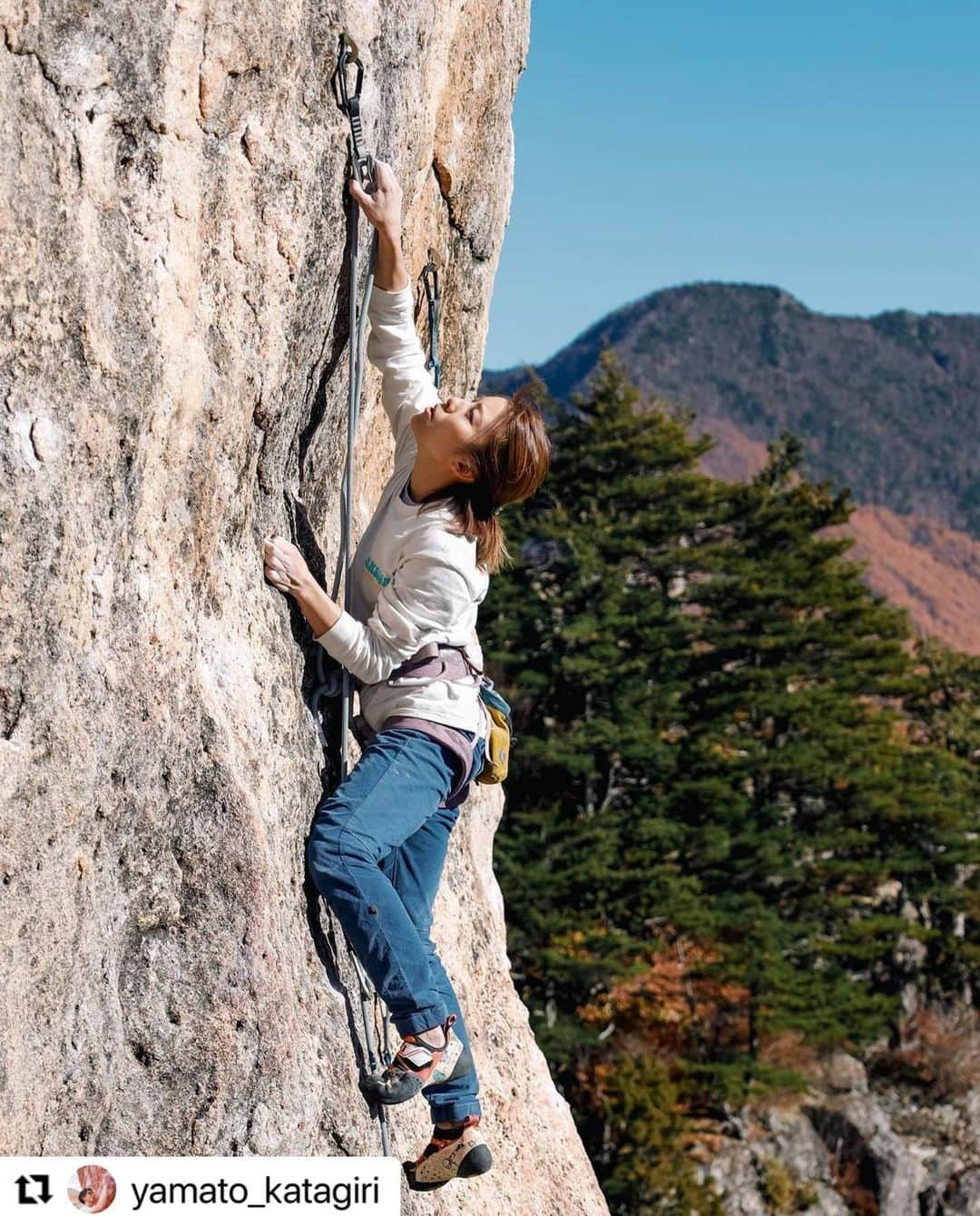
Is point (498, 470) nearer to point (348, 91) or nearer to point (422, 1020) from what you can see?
point (348, 91)

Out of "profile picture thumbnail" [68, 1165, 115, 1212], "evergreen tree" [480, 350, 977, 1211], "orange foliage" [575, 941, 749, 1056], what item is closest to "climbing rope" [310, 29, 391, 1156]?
"profile picture thumbnail" [68, 1165, 115, 1212]

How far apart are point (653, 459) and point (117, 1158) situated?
911 inches

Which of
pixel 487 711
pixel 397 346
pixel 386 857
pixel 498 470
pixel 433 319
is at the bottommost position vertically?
pixel 386 857

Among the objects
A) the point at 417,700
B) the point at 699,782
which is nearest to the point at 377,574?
the point at 417,700

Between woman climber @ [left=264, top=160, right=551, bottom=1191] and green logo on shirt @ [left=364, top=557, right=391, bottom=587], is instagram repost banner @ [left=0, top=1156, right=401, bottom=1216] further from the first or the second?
green logo on shirt @ [left=364, top=557, right=391, bottom=587]

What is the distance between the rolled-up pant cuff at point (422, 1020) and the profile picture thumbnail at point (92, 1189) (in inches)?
30.1

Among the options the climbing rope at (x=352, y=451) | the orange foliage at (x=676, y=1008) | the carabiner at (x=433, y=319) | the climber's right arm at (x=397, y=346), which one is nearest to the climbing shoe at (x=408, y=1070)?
the climbing rope at (x=352, y=451)

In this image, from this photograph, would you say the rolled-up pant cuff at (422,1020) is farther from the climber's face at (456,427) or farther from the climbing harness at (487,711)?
the climber's face at (456,427)

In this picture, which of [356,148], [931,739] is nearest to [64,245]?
[356,148]

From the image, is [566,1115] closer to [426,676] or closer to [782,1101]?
[426,676]

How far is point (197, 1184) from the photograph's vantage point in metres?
2.93

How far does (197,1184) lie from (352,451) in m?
1.83

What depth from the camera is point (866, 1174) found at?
67.4 feet

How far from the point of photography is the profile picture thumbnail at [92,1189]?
2756 millimetres
